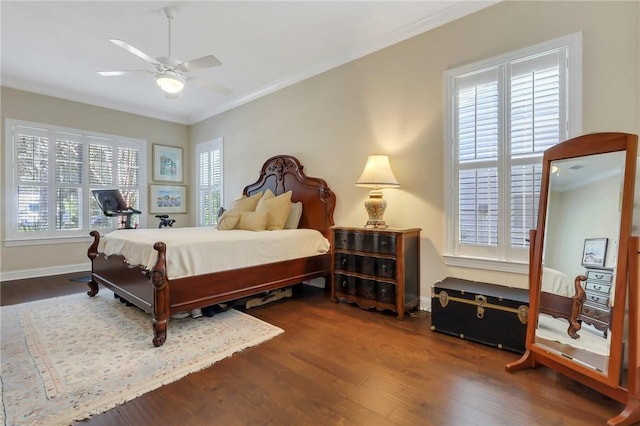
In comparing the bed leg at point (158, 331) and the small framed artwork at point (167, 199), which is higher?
the small framed artwork at point (167, 199)

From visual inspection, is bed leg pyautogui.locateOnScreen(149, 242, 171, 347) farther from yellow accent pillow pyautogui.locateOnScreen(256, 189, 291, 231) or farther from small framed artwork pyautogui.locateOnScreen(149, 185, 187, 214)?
small framed artwork pyautogui.locateOnScreen(149, 185, 187, 214)

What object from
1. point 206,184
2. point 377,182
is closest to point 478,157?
point 377,182

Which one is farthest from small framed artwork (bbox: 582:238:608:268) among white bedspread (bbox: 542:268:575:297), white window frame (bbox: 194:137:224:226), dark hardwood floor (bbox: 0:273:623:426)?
white window frame (bbox: 194:137:224:226)

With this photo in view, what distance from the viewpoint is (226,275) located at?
2.67 meters

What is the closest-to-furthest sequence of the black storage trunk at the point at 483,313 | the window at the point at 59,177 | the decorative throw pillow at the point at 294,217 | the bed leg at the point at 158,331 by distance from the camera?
the black storage trunk at the point at 483,313, the bed leg at the point at 158,331, the decorative throw pillow at the point at 294,217, the window at the point at 59,177

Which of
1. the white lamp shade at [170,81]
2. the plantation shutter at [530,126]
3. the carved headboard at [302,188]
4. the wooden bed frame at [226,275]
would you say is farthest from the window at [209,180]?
the plantation shutter at [530,126]

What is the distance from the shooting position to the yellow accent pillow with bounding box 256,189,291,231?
12.3 feet

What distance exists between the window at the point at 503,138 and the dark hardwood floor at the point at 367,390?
943 mm

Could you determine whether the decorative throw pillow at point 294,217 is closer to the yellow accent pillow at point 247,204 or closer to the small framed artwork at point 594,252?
the yellow accent pillow at point 247,204

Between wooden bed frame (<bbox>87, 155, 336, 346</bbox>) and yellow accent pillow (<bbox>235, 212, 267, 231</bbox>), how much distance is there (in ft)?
2.04

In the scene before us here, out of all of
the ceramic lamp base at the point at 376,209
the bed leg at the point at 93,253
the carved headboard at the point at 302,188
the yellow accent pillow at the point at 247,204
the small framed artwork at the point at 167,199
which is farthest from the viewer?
the small framed artwork at the point at 167,199

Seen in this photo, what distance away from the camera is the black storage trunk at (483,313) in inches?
82.7

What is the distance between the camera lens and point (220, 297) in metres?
2.63

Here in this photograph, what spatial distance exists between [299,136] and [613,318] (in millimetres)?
3627
